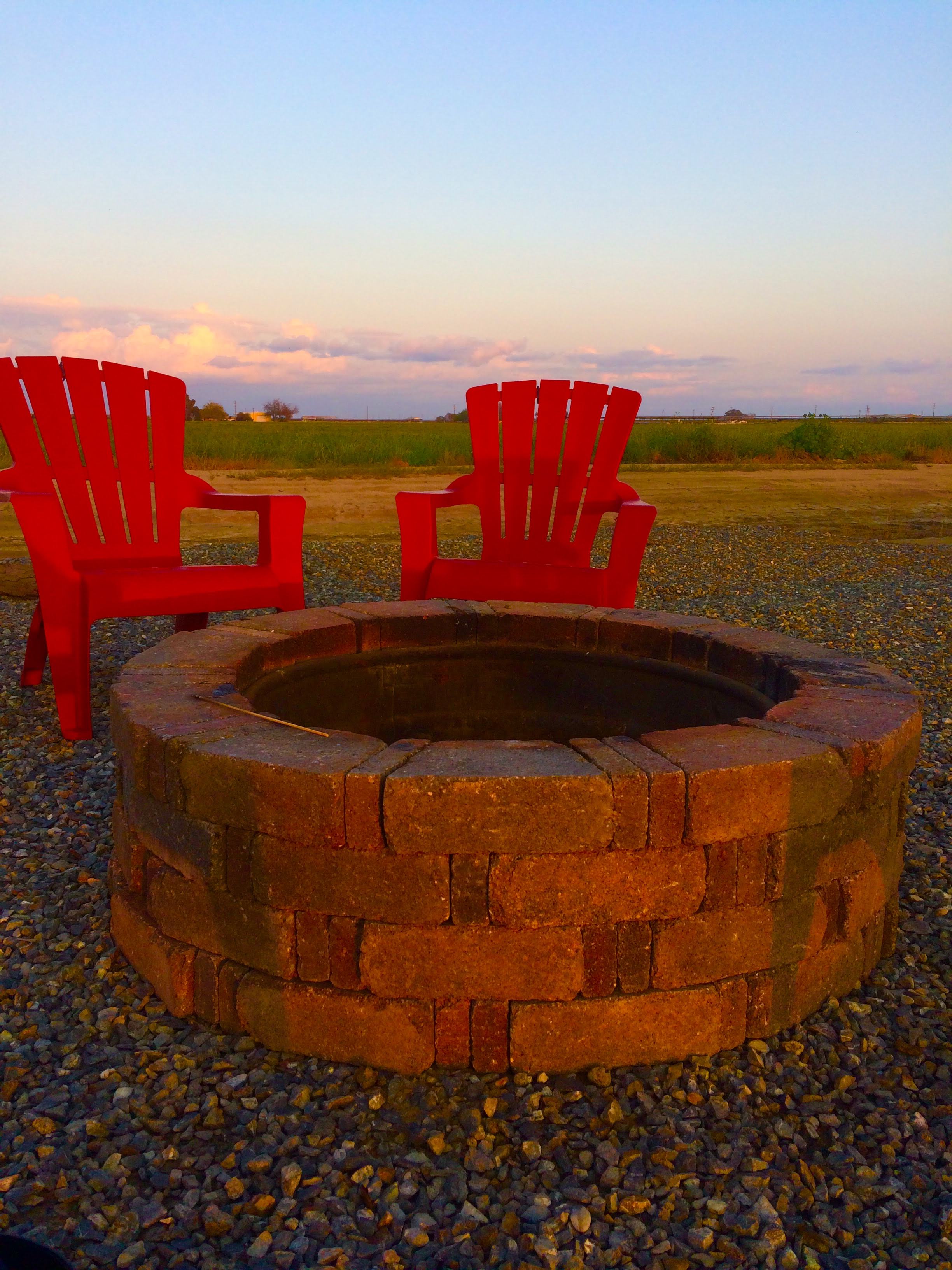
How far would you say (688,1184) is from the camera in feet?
4.96

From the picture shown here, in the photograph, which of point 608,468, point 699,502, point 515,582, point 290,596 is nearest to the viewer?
point 515,582

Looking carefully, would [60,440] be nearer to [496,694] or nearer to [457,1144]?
[496,694]

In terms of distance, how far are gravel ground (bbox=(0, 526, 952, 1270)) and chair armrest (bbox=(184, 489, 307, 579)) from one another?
1754mm

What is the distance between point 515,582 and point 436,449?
12800 millimetres

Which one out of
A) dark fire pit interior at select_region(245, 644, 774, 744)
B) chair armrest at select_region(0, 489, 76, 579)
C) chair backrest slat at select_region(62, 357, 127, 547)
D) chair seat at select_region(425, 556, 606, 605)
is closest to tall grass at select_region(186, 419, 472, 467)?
chair backrest slat at select_region(62, 357, 127, 547)

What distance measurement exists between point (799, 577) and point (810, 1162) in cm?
630

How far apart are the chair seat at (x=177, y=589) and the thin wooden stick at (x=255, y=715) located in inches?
56.1

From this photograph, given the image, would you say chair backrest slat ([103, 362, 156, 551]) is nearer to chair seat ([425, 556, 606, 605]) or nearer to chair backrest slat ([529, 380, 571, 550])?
chair seat ([425, 556, 606, 605])

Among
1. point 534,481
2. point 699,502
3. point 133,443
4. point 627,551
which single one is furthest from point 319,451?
point 627,551

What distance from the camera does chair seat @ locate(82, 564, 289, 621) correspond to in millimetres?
3436

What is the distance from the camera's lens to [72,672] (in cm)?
→ 346

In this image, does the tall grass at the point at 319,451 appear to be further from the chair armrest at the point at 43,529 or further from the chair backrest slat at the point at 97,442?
the chair armrest at the point at 43,529

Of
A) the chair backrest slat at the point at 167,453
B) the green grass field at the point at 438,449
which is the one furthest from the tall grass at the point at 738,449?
the chair backrest slat at the point at 167,453

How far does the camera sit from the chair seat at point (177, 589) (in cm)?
344
